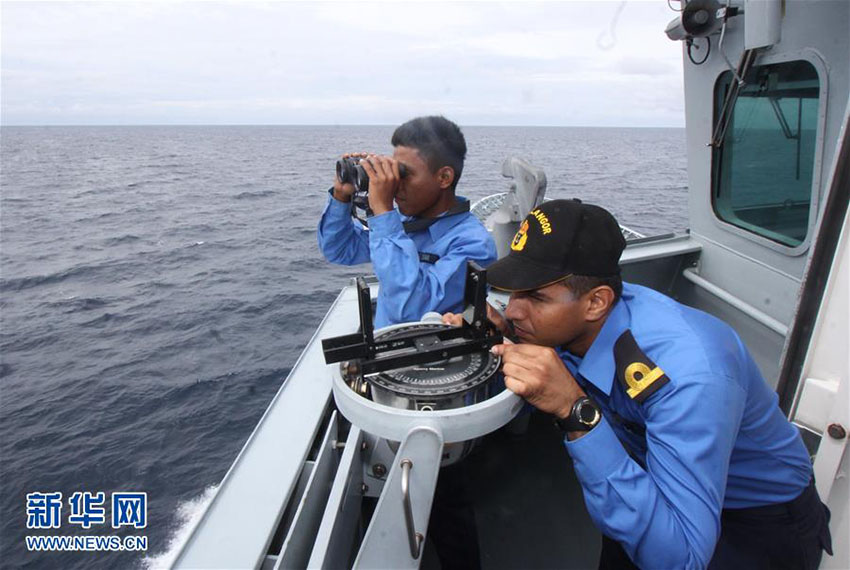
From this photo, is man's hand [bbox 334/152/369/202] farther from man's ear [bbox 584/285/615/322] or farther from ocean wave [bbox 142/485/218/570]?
ocean wave [bbox 142/485/218/570]

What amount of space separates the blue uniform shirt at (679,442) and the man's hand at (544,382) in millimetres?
91

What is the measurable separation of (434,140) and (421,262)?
1.81 feet

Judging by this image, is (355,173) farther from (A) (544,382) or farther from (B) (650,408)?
(B) (650,408)

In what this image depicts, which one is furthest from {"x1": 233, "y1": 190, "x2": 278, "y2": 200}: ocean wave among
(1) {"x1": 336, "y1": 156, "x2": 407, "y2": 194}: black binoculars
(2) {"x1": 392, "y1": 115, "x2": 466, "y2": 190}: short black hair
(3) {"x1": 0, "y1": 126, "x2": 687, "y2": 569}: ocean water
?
(2) {"x1": 392, "y1": 115, "x2": 466, "y2": 190}: short black hair

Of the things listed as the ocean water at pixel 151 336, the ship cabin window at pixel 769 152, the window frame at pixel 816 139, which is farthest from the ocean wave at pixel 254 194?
the window frame at pixel 816 139

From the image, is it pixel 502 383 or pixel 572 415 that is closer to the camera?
pixel 572 415

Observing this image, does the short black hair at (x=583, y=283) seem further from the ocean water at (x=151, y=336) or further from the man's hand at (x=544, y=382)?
the ocean water at (x=151, y=336)

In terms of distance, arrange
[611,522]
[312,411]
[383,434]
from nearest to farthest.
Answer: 1. [611,522]
2. [383,434]
3. [312,411]

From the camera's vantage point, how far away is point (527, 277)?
138cm

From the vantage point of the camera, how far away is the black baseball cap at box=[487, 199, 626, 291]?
1359mm

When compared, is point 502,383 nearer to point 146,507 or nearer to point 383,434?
point 383,434

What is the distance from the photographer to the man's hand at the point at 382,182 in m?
2.19

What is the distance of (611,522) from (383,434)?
57 centimetres

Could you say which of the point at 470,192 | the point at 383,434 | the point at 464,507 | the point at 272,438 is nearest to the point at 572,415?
the point at 383,434
